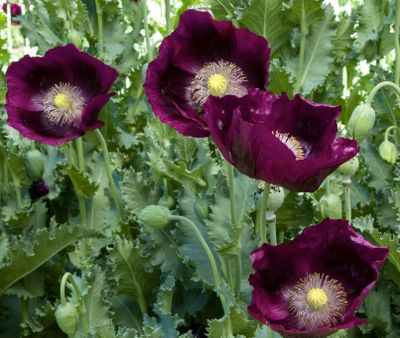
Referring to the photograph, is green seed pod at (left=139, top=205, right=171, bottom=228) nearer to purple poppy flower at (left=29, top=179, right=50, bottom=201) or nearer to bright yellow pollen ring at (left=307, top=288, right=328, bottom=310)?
bright yellow pollen ring at (left=307, top=288, right=328, bottom=310)

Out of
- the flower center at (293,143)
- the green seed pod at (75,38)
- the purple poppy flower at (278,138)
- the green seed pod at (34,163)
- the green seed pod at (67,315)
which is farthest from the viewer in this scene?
the green seed pod at (75,38)

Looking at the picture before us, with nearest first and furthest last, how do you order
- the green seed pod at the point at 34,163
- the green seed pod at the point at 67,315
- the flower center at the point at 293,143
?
1. the flower center at the point at 293,143
2. the green seed pod at the point at 67,315
3. the green seed pod at the point at 34,163

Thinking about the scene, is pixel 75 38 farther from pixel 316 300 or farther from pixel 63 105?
pixel 316 300

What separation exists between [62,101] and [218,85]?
44 cm

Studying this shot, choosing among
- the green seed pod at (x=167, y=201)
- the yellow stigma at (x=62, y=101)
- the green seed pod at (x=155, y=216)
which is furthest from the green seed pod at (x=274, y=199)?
the yellow stigma at (x=62, y=101)

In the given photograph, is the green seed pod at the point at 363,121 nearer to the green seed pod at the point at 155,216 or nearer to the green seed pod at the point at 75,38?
the green seed pod at the point at 155,216

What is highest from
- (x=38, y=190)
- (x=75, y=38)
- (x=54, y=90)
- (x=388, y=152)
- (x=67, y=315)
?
(x=75, y=38)

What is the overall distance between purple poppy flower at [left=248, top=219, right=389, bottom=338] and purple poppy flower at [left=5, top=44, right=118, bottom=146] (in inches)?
23.5

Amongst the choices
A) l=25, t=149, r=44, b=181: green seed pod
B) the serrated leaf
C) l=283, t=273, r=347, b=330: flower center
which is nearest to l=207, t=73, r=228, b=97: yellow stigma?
l=283, t=273, r=347, b=330: flower center

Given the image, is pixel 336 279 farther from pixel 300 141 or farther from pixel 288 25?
pixel 288 25

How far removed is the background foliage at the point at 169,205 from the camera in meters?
1.51

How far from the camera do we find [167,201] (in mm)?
1618

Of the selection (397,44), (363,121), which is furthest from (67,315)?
(397,44)

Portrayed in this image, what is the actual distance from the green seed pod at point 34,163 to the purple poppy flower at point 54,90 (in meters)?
0.18
